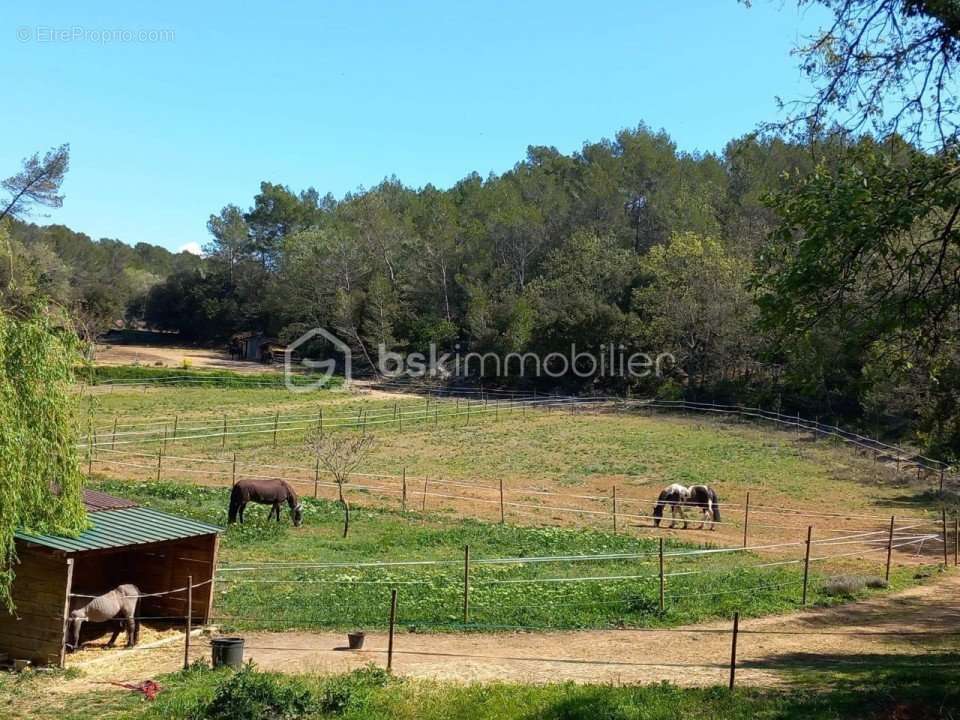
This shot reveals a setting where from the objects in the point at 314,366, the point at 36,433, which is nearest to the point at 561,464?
the point at 36,433

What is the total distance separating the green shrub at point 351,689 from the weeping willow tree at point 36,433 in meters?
4.36

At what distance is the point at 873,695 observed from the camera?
32.3ft

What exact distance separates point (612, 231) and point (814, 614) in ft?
198

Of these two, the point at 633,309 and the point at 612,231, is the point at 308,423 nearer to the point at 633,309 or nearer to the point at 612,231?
the point at 633,309

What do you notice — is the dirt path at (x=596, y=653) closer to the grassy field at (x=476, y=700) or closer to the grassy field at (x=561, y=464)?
the grassy field at (x=476, y=700)

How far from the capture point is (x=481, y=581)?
53.5 ft

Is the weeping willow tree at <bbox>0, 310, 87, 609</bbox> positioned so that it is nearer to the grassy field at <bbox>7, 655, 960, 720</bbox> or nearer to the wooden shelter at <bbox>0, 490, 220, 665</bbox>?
the wooden shelter at <bbox>0, 490, 220, 665</bbox>

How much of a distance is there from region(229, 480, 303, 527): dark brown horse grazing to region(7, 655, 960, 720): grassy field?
36.2 feet

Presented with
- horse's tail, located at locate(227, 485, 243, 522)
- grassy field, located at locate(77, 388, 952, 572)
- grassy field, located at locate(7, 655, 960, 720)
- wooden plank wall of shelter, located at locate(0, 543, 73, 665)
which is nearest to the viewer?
grassy field, located at locate(7, 655, 960, 720)

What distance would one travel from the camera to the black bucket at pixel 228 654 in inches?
446

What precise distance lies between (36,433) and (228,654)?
12.1 ft

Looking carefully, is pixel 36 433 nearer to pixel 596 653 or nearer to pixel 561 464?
pixel 596 653

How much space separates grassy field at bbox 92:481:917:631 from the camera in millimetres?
14359

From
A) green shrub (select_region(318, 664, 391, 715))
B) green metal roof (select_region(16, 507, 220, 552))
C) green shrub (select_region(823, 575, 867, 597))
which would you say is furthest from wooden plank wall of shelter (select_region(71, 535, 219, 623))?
green shrub (select_region(823, 575, 867, 597))
